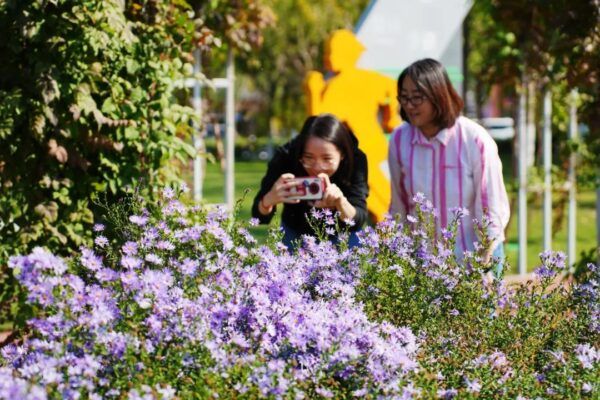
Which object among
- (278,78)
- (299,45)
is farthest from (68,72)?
(278,78)

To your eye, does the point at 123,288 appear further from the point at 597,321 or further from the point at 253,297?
the point at 597,321

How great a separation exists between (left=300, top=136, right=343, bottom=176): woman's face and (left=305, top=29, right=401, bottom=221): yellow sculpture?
2.51 metres

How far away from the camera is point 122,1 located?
417 centimetres

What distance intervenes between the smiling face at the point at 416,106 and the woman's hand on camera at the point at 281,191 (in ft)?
1.60

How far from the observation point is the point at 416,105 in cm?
376

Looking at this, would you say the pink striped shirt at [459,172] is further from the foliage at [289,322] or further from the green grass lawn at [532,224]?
the green grass lawn at [532,224]

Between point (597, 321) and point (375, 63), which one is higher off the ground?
Result: point (375, 63)

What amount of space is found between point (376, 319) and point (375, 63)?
4.24 metres

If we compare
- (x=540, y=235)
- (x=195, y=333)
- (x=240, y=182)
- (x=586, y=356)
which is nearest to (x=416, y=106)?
(x=586, y=356)

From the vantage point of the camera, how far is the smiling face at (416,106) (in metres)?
3.74

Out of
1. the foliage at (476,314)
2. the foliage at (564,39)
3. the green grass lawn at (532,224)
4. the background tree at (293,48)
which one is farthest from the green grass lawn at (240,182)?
the foliage at (476,314)

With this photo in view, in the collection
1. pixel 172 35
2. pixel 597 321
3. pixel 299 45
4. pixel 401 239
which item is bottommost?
pixel 597 321

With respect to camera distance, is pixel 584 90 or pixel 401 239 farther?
pixel 584 90

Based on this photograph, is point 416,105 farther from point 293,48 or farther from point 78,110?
point 293,48
